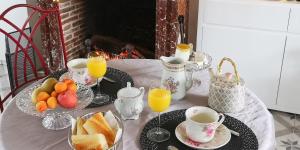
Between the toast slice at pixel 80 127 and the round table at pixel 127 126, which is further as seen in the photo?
the round table at pixel 127 126

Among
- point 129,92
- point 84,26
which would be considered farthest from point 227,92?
point 84,26

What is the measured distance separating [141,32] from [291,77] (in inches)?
49.3

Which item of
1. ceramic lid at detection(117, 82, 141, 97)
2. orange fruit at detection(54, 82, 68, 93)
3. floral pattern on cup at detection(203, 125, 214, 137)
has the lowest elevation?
floral pattern on cup at detection(203, 125, 214, 137)

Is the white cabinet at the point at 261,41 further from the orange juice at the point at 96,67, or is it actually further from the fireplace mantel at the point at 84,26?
the orange juice at the point at 96,67

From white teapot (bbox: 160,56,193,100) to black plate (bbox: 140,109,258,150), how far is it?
0.31 feet

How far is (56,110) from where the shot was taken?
1273 mm

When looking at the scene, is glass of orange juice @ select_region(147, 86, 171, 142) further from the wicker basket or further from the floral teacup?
the wicker basket

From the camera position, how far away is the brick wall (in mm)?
2994

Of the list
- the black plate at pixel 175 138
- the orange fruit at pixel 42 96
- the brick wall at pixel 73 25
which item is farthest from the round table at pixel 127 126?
the brick wall at pixel 73 25

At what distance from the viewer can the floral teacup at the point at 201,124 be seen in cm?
117

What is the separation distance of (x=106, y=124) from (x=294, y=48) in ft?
5.65

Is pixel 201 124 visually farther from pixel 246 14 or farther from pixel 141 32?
pixel 141 32

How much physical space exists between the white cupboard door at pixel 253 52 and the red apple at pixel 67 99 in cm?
154

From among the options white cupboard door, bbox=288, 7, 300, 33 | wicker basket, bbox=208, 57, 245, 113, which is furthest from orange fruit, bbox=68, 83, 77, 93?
white cupboard door, bbox=288, 7, 300, 33
